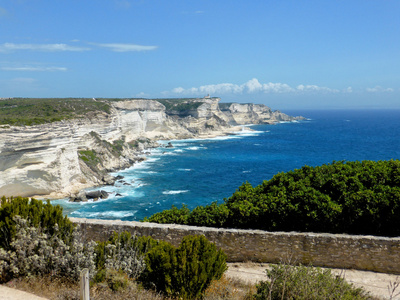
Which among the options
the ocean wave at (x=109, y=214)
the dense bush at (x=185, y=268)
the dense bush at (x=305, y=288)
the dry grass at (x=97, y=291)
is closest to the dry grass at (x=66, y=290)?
the dry grass at (x=97, y=291)

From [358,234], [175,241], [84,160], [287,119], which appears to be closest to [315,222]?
[358,234]

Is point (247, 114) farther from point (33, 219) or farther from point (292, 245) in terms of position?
point (33, 219)

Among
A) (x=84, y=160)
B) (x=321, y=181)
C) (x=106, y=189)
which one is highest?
(x=321, y=181)

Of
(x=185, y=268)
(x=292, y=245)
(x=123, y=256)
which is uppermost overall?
(x=185, y=268)

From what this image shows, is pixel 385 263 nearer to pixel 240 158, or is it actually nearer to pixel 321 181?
pixel 321 181

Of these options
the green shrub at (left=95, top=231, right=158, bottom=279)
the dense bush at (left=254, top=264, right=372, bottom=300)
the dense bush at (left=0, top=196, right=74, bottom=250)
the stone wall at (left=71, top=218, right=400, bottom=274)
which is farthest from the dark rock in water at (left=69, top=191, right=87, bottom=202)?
the dense bush at (left=254, top=264, right=372, bottom=300)

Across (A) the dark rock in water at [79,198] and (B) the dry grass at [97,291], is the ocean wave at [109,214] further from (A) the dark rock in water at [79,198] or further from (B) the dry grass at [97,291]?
(B) the dry grass at [97,291]

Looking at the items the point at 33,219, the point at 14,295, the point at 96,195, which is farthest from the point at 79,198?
the point at 14,295
